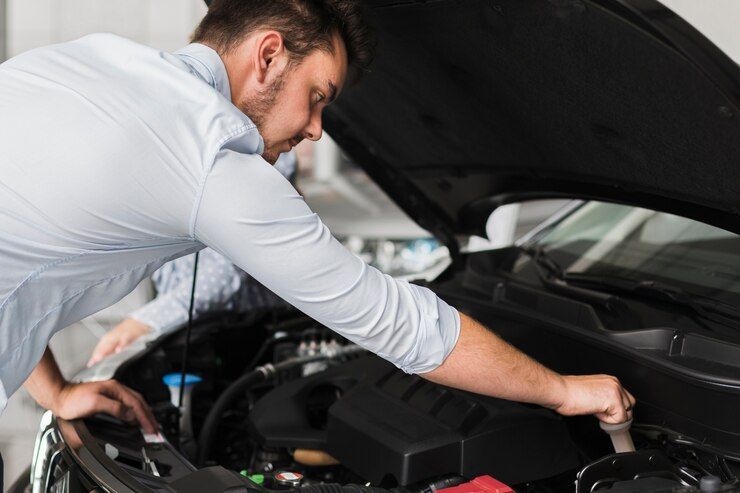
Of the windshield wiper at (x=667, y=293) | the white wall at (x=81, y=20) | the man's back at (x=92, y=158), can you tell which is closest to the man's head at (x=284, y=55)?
the man's back at (x=92, y=158)

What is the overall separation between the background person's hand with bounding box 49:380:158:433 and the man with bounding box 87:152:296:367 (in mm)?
351

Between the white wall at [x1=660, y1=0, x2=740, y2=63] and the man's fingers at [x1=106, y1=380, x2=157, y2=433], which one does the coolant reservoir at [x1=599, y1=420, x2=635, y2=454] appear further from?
the man's fingers at [x1=106, y1=380, x2=157, y2=433]

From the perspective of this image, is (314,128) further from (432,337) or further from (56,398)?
(56,398)

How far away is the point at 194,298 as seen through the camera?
2295mm

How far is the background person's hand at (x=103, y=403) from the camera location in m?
1.74

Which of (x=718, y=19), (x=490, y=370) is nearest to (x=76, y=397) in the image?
(x=490, y=370)

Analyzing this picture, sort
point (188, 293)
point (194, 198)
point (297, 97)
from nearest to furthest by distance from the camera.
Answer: point (194, 198)
point (297, 97)
point (188, 293)

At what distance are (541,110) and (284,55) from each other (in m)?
0.61

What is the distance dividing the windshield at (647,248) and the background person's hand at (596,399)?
16.1 inches

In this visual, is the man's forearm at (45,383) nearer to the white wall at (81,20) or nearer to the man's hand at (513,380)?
the man's hand at (513,380)

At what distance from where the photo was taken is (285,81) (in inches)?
57.6

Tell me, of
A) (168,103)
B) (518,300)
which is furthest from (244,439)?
(168,103)

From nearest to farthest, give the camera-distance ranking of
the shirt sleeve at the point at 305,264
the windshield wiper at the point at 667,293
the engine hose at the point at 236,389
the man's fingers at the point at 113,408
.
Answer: the shirt sleeve at the point at 305,264
the windshield wiper at the point at 667,293
the man's fingers at the point at 113,408
the engine hose at the point at 236,389

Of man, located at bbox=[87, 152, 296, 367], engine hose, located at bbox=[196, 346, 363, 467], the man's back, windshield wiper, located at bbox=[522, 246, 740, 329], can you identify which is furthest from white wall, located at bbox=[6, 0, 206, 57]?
the man's back
